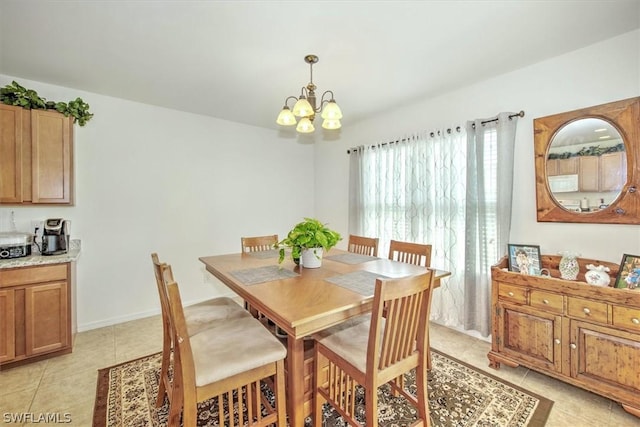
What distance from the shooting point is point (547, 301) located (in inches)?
75.5

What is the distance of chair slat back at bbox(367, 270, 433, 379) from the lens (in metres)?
1.21

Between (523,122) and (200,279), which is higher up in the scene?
(523,122)

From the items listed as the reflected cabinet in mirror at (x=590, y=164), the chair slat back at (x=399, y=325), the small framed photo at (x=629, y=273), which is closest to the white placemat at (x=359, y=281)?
the chair slat back at (x=399, y=325)

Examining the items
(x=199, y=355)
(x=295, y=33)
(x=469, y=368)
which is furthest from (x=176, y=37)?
(x=469, y=368)

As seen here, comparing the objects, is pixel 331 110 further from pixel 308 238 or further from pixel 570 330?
pixel 570 330

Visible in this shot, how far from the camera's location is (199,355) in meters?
1.32

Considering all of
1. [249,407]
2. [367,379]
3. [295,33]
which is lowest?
[249,407]

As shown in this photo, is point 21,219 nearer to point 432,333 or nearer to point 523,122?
point 432,333

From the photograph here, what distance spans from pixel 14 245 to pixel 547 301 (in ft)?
13.6

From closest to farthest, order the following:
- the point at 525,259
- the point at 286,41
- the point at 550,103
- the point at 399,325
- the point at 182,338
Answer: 1. the point at 182,338
2. the point at 399,325
3. the point at 286,41
4. the point at 525,259
5. the point at 550,103

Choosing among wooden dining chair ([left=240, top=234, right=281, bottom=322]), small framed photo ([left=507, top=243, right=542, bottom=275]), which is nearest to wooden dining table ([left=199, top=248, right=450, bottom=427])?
wooden dining chair ([left=240, top=234, right=281, bottom=322])

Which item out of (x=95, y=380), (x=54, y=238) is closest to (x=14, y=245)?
(x=54, y=238)

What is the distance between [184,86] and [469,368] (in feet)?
11.8

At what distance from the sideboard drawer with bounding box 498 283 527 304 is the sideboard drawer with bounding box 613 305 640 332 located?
0.46 meters
